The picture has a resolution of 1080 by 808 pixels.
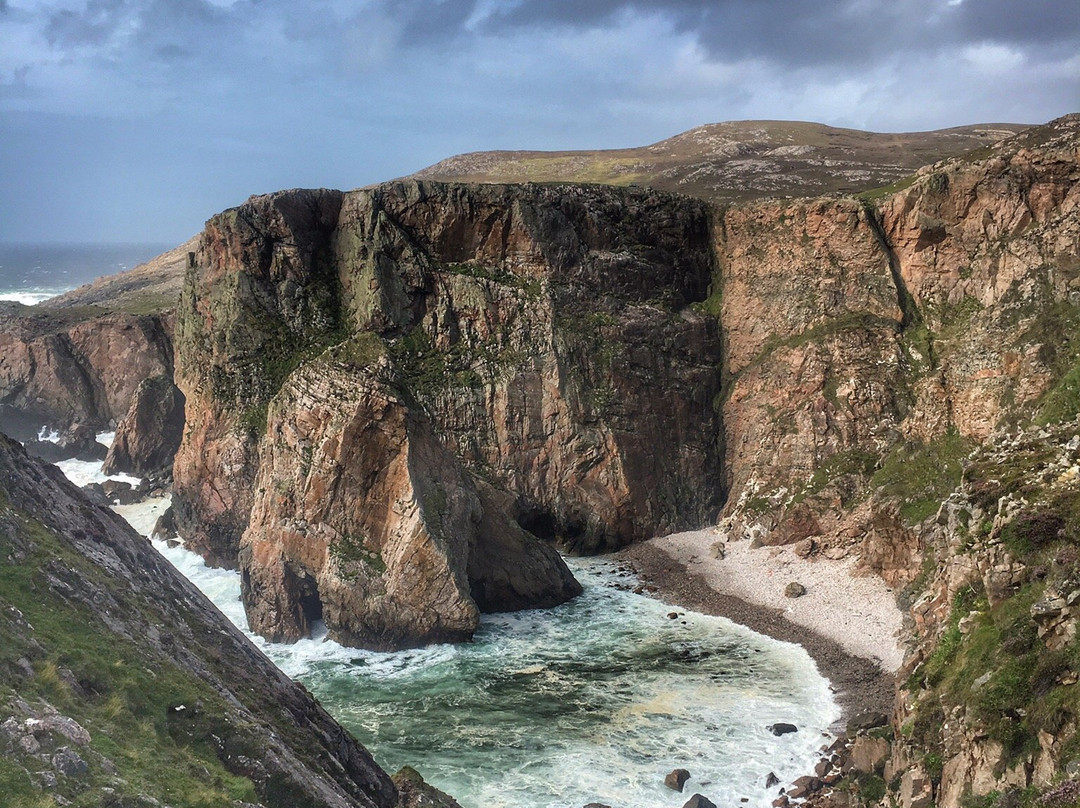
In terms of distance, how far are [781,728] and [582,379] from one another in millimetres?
28264

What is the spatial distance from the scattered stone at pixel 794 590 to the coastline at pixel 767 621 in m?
1.33

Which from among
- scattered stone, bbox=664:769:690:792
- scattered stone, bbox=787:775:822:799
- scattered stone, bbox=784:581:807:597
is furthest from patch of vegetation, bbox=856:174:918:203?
scattered stone, bbox=664:769:690:792

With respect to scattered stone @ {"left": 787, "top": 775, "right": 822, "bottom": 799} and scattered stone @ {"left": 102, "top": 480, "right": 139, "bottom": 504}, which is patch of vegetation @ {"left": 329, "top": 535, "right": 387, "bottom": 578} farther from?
scattered stone @ {"left": 102, "top": 480, "right": 139, "bottom": 504}

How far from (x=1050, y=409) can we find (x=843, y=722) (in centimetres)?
1258

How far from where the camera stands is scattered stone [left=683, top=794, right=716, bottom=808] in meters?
25.3

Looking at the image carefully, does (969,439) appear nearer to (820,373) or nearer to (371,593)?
(820,373)

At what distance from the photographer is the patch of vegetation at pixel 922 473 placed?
135 feet

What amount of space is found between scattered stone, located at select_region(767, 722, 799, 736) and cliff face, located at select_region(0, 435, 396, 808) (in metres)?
15.4

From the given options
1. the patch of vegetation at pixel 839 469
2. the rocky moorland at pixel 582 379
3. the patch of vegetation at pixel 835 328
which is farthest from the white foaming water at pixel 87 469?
the patch of vegetation at pixel 839 469

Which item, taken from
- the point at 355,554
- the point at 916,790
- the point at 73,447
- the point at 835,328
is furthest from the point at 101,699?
the point at 73,447

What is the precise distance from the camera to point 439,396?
2096 inches

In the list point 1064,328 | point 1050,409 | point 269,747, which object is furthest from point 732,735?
point 1064,328

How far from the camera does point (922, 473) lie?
43.4 meters

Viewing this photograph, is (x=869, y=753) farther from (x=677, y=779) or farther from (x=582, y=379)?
(x=582, y=379)
